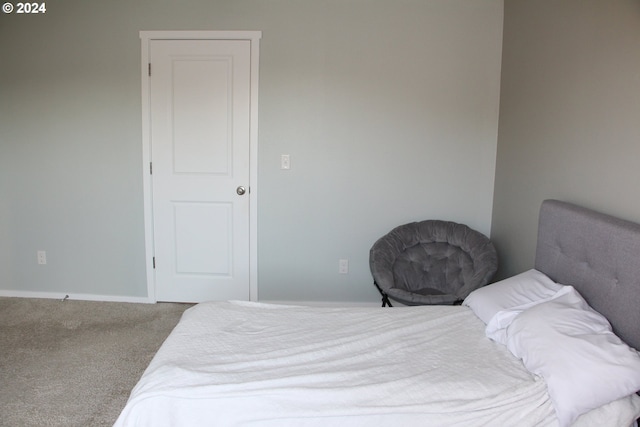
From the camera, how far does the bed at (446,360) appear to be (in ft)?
4.83

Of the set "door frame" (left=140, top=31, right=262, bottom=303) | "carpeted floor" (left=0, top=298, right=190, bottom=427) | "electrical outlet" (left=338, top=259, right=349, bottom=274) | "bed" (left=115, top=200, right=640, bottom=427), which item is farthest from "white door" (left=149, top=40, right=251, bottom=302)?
"bed" (left=115, top=200, right=640, bottom=427)

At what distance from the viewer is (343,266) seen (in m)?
3.67

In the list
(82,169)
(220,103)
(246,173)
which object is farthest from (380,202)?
(82,169)

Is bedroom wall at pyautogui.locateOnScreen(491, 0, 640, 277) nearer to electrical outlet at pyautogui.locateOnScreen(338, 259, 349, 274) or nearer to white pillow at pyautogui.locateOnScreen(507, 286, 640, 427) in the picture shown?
white pillow at pyautogui.locateOnScreen(507, 286, 640, 427)

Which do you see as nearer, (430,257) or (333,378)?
(333,378)

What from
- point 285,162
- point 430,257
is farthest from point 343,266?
point 285,162

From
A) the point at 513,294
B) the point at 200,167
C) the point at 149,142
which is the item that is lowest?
the point at 513,294

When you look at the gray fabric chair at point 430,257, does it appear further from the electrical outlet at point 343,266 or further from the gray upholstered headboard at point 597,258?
the gray upholstered headboard at point 597,258

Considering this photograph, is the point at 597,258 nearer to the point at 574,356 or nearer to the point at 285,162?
the point at 574,356

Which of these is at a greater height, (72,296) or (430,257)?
(430,257)

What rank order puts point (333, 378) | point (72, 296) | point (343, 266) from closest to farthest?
point (333, 378)
point (343, 266)
point (72, 296)

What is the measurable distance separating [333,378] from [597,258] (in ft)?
3.86

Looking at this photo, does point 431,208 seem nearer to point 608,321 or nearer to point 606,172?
point 606,172

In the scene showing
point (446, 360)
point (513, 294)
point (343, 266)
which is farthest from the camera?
point (343, 266)
